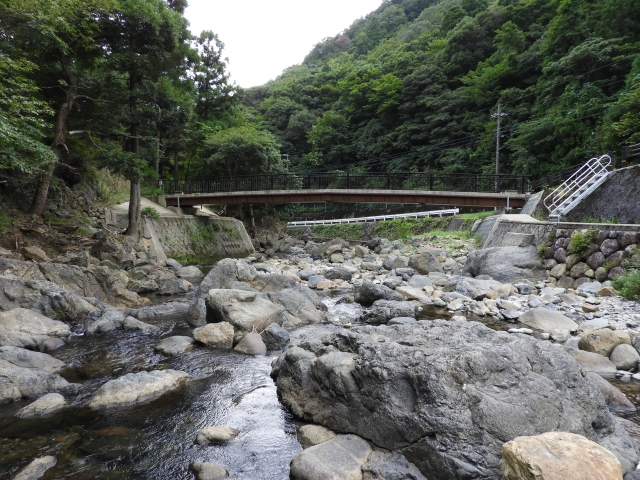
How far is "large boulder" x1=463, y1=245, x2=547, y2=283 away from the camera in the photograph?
1088 centimetres

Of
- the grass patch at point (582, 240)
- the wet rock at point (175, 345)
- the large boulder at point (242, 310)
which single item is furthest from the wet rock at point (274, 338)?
the grass patch at point (582, 240)

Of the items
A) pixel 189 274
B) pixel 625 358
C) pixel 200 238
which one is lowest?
pixel 189 274

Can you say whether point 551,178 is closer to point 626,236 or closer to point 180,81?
point 626,236

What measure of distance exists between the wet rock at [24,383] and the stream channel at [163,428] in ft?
0.43

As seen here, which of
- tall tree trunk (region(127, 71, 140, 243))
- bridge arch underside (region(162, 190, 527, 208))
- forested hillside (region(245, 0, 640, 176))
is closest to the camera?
tall tree trunk (region(127, 71, 140, 243))

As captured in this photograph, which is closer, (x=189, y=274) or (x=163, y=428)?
(x=163, y=428)

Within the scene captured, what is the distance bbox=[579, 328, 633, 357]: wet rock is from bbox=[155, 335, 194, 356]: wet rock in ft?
20.6

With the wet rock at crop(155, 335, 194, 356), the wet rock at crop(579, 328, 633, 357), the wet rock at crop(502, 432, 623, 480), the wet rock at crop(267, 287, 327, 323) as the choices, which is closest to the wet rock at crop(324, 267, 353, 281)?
the wet rock at crop(267, 287, 327, 323)

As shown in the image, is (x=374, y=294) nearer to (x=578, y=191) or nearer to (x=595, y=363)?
(x=595, y=363)

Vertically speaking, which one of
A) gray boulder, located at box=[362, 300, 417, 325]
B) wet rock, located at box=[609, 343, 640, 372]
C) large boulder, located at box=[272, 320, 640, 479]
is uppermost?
large boulder, located at box=[272, 320, 640, 479]

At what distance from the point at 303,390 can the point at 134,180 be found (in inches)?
536

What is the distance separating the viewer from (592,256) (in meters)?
9.67

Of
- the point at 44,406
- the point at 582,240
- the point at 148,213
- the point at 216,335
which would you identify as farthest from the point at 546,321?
the point at 148,213

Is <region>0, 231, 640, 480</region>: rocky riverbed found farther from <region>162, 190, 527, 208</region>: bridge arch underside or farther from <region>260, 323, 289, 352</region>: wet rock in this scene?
<region>162, 190, 527, 208</region>: bridge arch underside
